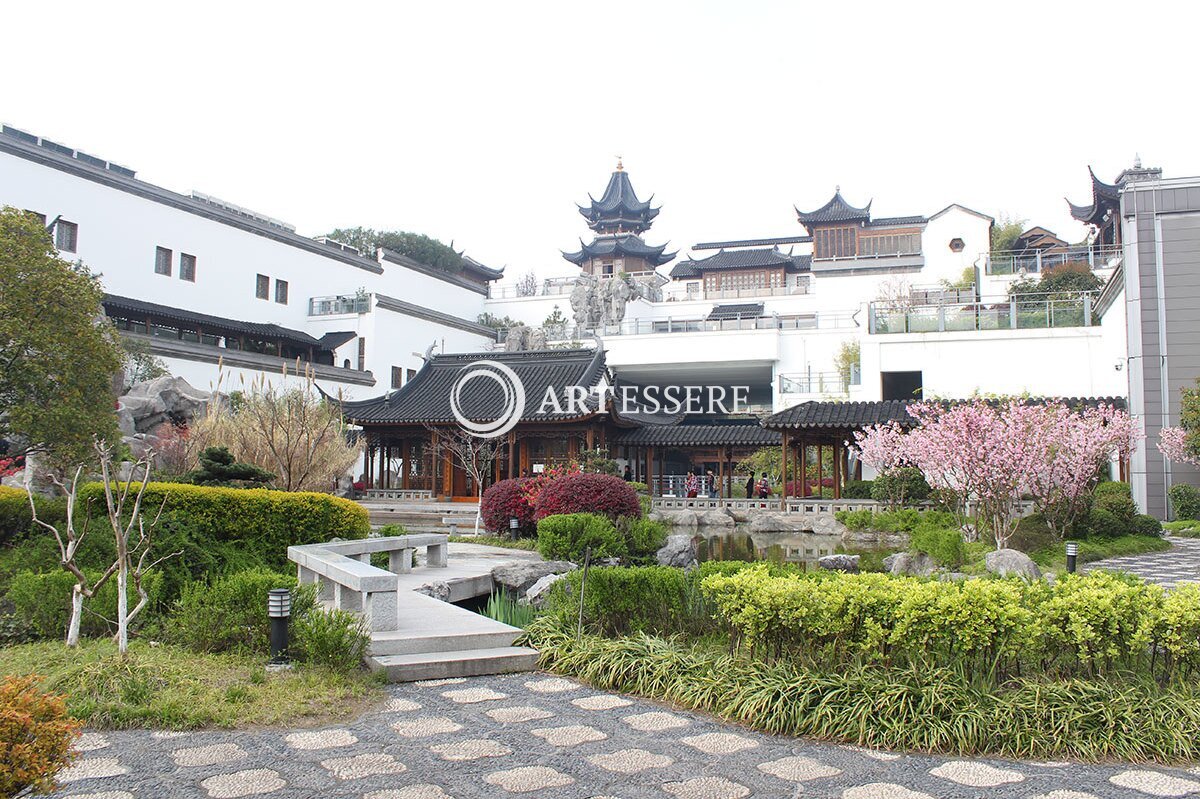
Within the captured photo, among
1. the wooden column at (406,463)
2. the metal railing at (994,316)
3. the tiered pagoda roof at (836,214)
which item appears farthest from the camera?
the tiered pagoda roof at (836,214)

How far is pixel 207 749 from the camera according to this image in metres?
4.05

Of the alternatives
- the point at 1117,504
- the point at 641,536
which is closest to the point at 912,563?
the point at 641,536

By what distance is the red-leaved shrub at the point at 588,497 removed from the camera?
46.4 feet

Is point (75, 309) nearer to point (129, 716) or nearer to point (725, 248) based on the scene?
point (129, 716)

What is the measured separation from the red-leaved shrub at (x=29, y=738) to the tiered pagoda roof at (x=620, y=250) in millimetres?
50708

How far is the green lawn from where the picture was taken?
441 cm

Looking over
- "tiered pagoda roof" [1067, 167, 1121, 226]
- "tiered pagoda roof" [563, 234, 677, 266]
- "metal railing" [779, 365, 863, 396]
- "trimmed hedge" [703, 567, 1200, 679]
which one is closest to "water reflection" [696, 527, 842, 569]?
"trimmed hedge" [703, 567, 1200, 679]

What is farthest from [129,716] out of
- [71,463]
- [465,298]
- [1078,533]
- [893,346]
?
[465,298]

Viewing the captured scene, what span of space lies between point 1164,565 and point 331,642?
1147 cm

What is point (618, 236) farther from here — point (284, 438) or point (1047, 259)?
point (284, 438)

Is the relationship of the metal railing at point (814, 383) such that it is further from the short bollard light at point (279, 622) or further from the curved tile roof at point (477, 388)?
the short bollard light at point (279, 622)

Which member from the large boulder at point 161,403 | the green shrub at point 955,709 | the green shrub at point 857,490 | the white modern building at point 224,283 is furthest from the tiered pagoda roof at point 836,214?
the green shrub at point 955,709

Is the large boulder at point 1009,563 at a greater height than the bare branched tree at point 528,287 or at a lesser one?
lesser

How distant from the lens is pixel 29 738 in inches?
103
